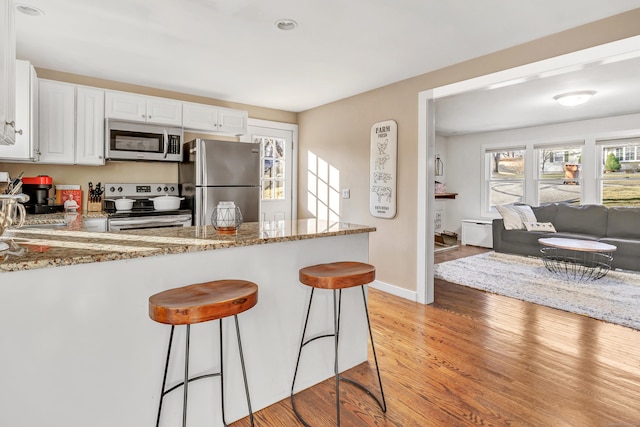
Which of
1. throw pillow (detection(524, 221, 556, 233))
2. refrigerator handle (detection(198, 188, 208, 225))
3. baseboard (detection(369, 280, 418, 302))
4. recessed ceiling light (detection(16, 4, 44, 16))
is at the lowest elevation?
baseboard (detection(369, 280, 418, 302))

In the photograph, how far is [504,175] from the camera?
6945mm

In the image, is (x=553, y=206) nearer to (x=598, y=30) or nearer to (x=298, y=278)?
(x=598, y=30)

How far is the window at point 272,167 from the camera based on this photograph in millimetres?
4961

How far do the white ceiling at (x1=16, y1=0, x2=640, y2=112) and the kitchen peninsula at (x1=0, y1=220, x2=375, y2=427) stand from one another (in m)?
1.47

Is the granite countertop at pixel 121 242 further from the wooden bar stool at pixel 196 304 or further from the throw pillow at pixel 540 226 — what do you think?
the throw pillow at pixel 540 226

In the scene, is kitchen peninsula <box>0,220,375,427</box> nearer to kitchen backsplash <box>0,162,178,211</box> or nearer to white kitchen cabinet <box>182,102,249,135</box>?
kitchen backsplash <box>0,162,178,211</box>

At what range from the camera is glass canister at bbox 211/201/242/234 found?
1.78 meters

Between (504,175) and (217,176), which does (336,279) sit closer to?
(217,176)

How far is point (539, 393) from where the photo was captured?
196 cm

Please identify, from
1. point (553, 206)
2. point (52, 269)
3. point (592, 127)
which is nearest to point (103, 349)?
point (52, 269)

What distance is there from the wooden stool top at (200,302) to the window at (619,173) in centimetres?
667

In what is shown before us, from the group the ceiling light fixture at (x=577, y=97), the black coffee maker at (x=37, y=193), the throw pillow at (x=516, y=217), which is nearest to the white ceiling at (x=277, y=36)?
the black coffee maker at (x=37, y=193)

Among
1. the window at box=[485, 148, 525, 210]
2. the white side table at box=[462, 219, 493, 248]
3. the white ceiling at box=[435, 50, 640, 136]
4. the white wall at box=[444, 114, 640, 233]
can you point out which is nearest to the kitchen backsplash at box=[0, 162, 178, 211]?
the white ceiling at box=[435, 50, 640, 136]

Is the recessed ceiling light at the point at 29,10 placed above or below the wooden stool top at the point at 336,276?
above
